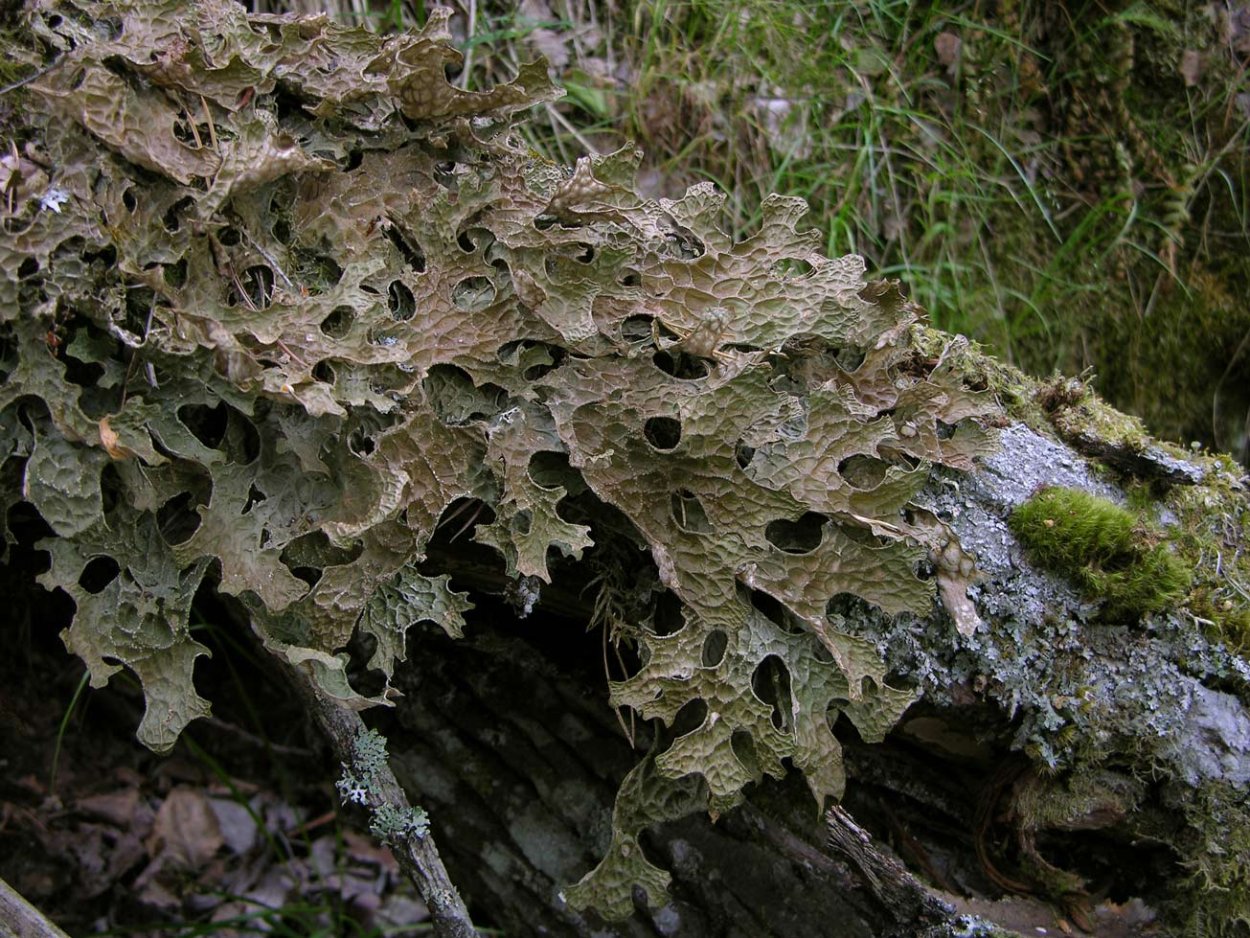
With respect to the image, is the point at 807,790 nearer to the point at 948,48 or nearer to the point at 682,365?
the point at 682,365

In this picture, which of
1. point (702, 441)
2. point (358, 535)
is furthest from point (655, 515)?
point (358, 535)

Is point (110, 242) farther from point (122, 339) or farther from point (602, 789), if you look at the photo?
point (602, 789)

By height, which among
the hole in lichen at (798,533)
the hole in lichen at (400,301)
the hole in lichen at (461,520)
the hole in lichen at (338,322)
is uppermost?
the hole in lichen at (338,322)

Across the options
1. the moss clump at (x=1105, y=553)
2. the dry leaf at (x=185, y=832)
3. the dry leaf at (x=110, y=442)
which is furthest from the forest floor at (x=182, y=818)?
the moss clump at (x=1105, y=553)

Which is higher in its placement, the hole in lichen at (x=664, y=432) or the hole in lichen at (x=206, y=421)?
the hole in lichen at (x=206, y=421)

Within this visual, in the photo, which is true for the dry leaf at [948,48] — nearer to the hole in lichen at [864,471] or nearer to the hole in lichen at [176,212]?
the hole in lichen at [864,471]

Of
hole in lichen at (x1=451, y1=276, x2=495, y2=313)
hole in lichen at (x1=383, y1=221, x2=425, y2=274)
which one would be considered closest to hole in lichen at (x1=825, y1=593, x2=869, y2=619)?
hole in lichen at (x1=451, y1=276, x2=495, y2=313)

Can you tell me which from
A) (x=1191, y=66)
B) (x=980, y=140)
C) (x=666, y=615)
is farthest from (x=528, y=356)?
(x=1191, y=66)
